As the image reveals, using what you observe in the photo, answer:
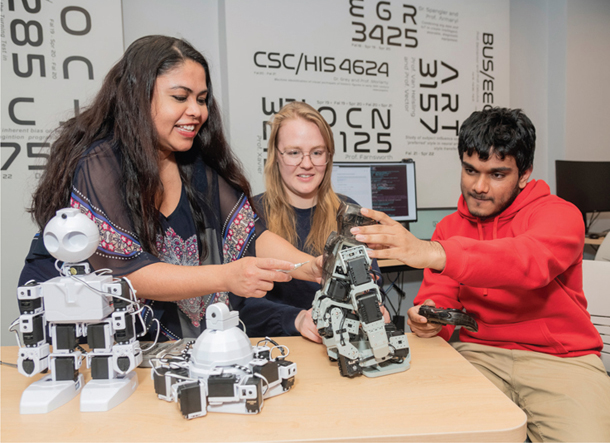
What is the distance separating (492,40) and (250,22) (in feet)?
7.47

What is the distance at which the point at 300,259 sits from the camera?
4.96 feet

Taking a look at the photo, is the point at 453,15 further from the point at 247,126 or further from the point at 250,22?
the point at 247,126

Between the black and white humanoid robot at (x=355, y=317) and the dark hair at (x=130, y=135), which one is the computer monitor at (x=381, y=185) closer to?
the dark hair at (x=130, y=135)

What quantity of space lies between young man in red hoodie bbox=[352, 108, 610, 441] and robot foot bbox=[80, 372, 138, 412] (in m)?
0.66

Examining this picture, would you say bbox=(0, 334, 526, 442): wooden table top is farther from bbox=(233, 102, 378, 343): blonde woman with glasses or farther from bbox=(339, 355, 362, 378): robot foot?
bbox=(233, 102, 378, 343): blonde woman with glasses

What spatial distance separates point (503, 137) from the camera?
Answer: 1493 millimetres

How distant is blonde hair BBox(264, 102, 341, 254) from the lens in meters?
1.90

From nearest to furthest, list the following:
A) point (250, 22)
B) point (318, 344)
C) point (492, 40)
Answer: point (318, 344)
point (250, 22)
point (492, 40)

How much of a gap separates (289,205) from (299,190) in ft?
0.30

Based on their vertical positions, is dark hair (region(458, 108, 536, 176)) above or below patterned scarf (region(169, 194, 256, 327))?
above

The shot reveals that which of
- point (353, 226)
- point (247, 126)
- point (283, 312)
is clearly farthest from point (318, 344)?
point (247, 126)

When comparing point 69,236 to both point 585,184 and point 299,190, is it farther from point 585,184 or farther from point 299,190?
point 585,184

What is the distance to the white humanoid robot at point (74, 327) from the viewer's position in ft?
3.01

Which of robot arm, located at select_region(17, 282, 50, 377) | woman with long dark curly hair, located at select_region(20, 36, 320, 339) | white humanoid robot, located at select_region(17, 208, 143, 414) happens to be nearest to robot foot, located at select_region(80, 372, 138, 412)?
white humanoid robot, located at select_region(17, 208, 143, 414)
